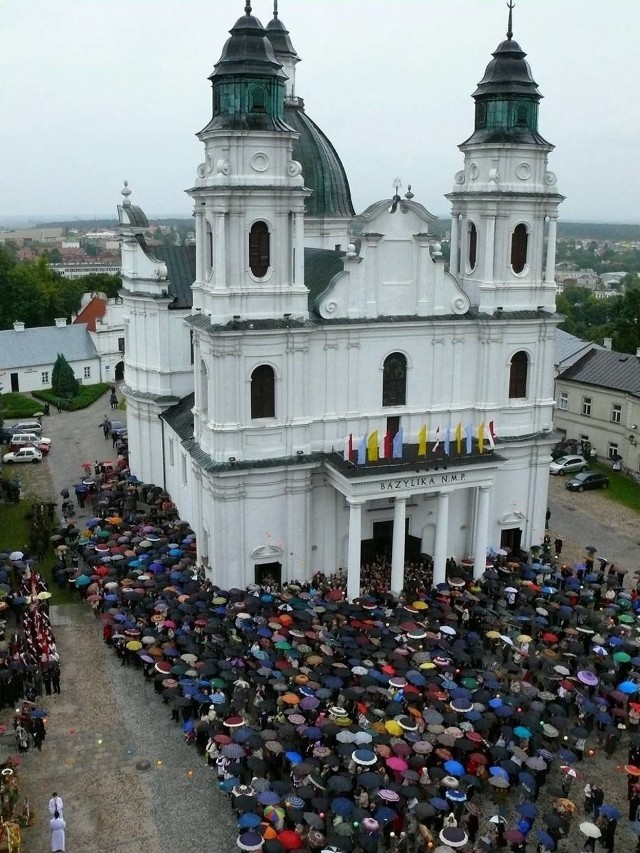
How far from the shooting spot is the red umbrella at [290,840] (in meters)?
16.5

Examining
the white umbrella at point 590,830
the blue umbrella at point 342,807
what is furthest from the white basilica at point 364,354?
the white umbrella at point 590,830

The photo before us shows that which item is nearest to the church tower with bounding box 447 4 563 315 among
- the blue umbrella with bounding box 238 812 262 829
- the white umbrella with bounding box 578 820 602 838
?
the white umbrella with bounding box 578 820 602 838

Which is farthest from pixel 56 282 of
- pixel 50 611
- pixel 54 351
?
pixel 50 611

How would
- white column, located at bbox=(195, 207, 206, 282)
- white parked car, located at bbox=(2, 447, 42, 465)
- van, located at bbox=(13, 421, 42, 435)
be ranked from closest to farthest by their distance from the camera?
white column, located at bbox=(195, 207, 206, 282) → white parked car, located at bbox=(2, 447, 42, 465) → van, located at bbox=(13, 421, 42, 435)

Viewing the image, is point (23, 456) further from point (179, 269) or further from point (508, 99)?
point (508, 99)

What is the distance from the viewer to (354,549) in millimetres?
28594

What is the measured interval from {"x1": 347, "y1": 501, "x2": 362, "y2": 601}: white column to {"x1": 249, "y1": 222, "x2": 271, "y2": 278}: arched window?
8069 millimetres

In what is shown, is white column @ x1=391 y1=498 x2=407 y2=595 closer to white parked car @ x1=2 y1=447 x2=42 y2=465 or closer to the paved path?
the paved path

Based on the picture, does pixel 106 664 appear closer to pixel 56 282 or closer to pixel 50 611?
pixel 50 611

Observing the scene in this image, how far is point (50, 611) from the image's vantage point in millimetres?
28625

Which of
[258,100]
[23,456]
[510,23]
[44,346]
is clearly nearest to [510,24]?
[510,23]

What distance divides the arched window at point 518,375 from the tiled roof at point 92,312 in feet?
138

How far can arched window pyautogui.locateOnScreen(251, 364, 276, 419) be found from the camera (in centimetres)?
2819

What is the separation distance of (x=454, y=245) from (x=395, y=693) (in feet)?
58.2
